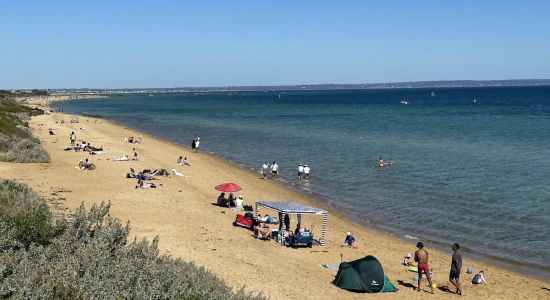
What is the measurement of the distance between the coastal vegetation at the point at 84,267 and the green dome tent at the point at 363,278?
5.73 m

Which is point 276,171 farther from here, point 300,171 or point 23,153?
point 23,153

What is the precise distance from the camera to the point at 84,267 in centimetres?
816

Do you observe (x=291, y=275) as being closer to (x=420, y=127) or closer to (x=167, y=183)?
(x=167, y=183)

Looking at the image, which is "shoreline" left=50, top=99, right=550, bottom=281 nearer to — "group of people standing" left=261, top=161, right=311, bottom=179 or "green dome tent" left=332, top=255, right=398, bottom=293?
"group of people standing" left=261, top=161, right=311, bottom=179

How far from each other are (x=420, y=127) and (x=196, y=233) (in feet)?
187

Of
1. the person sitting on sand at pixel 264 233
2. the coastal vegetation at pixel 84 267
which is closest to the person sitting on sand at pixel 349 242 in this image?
the person sitting on sand at pixel 264 233

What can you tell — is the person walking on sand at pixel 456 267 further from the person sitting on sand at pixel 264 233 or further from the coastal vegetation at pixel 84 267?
the coastal vegetation at pixel 84 267

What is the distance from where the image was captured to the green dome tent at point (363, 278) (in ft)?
48.0

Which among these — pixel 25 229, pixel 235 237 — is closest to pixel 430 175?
pixel 235 237

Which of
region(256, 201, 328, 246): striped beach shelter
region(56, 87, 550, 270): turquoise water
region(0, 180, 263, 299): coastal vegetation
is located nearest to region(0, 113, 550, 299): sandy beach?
region(256, 201, 328, 246): striped beach shelter

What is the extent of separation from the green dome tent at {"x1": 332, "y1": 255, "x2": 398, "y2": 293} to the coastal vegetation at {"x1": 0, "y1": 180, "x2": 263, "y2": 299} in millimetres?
5728

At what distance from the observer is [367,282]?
579 inches

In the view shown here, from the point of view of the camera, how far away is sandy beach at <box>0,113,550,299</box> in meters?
14.9

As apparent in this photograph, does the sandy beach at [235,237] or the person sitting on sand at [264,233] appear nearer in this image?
the sandy beach at [235,237]
